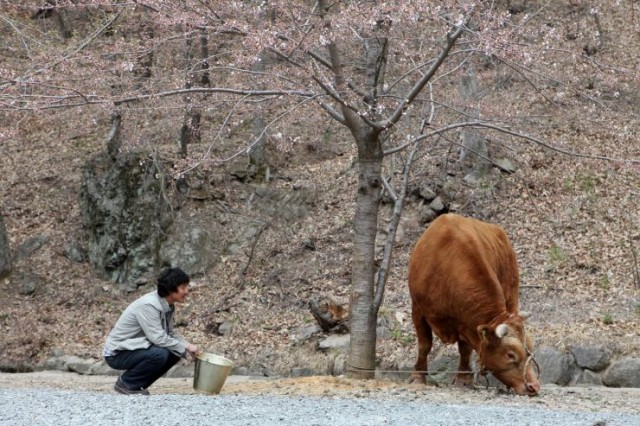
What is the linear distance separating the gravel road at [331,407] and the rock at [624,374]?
1142 mm

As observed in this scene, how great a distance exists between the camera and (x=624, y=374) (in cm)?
1079

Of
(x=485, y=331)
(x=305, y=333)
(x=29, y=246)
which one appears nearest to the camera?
(x=485, y=331)

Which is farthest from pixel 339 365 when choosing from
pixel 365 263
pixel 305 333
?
pixel 365 263

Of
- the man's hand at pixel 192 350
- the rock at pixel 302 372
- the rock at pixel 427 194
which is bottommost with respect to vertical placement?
the rock at pixel 302 372

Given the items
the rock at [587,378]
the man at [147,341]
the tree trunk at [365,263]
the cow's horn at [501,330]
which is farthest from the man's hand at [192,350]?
the rock at [587,378]

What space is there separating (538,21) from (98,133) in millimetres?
12988

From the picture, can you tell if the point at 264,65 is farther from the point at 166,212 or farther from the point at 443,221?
the point at 443,221

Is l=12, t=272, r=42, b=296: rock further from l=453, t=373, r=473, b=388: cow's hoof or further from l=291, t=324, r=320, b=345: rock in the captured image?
l=453, t=373, r=473, b=388: cow's hoof

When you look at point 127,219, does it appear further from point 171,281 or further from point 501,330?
point 501,330

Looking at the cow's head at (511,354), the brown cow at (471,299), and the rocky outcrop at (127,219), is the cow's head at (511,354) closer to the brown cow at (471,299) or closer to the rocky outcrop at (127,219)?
the brown cow at (471,299)

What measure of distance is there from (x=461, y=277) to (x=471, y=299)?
0.92 ft

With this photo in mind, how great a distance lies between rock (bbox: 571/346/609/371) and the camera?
435 inches

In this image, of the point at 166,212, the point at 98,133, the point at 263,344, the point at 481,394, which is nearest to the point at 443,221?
the point at 481,394

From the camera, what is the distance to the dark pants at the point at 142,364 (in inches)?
324
